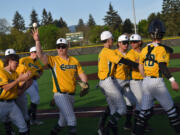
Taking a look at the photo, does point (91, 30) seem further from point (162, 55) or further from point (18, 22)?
point (162, 55)

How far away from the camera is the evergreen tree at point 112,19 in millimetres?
103625

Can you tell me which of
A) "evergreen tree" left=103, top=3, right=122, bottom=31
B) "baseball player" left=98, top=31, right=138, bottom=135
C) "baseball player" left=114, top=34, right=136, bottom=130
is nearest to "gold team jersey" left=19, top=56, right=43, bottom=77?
"baseball player" left=98, top=31, right=138, bottom=135

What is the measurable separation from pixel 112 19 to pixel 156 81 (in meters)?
104

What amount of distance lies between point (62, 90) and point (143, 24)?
9880 cm

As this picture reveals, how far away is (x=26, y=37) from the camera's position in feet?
231

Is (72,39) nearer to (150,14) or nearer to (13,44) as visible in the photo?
(13,44)

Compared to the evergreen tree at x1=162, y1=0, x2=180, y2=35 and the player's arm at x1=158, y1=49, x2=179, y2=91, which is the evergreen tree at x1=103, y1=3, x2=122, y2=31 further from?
the player's arm at x1=158, y1=49, x2=179, y2=91

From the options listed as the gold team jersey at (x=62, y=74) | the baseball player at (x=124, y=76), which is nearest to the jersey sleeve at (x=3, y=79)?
the gold team jersey at (x=62, y=74)

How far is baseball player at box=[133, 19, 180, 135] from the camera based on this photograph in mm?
4394

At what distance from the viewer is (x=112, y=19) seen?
105625mm

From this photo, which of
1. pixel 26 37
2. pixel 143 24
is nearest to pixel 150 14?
pixel 143 24

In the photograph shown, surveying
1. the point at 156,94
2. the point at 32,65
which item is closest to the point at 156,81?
the point at 156,94

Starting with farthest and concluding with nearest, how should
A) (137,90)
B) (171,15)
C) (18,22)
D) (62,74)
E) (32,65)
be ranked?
(18,22), (171,15), (32,65), (137,90), (62,74)

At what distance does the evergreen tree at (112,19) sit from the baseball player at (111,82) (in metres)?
98.7
